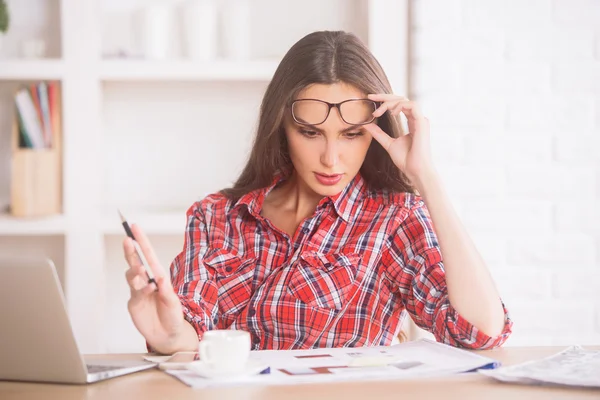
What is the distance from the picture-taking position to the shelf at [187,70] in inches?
99.4

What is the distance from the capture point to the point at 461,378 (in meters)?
1.13

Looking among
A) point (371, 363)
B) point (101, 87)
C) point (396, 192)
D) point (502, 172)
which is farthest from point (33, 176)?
point (371, 363)

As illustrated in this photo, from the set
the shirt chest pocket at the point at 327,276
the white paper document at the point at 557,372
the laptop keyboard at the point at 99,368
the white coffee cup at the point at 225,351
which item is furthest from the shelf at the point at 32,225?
the white paper document at the point at 557,372

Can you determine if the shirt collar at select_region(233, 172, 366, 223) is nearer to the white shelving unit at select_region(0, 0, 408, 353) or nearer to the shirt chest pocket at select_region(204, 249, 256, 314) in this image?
the shirt chest pocket at select_region(204, 249, 256, 314)

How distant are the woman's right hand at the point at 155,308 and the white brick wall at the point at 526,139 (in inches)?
51.7

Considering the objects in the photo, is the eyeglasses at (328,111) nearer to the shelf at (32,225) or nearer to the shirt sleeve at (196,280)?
the shirt sleeve at (196,280)

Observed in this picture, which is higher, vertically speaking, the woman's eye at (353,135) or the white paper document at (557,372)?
the woman's eye at (353,135)

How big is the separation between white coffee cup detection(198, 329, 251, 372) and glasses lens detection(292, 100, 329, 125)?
608 millimetres

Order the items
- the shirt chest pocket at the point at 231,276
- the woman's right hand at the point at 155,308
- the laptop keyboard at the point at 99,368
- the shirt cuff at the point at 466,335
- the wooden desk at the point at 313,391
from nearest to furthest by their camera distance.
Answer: the wooden desk at the point at 313,391, the laptop keyboard at the point at 99,368, the woman's right hand at the point at 155,308, the shirt cuff at the point at 466,335, the shirt chest pocket at the point at 231,276

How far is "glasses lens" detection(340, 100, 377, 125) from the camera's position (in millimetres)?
1615

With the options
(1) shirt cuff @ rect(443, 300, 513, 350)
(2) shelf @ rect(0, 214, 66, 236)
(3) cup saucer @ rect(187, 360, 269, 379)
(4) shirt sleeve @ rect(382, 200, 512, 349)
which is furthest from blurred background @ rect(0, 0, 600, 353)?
(3) cup saucer @ rect(187, 360, 269, 379)

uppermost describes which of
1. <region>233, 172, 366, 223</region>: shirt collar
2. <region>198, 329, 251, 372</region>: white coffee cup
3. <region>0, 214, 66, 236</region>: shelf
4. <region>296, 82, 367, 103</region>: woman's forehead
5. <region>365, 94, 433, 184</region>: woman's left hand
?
<region>296, 82, 367, 103</region>: woman's forehead

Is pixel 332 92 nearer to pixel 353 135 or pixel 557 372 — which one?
pixel 353 135

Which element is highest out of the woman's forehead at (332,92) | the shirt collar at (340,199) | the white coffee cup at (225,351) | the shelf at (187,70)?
the shelf at (187,70)
